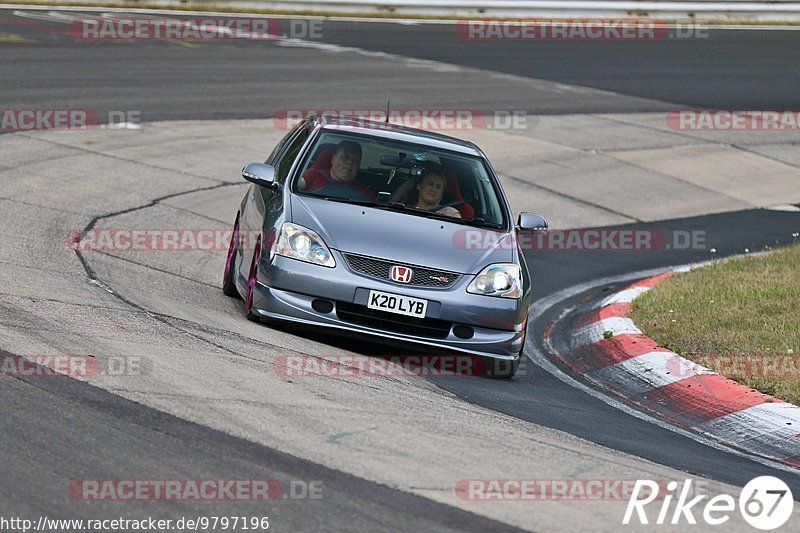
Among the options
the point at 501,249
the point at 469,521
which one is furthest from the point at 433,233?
the point at 469,521

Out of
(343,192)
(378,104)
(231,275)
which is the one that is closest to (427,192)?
(343,192)

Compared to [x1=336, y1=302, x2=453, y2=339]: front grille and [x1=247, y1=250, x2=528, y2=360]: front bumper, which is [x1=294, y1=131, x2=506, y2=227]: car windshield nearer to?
[x1=247, y1=250, x2=528, y2=360]: front bumper

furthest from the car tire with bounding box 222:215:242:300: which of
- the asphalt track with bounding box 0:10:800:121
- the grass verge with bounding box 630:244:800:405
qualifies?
the asphalt track with bounding box 0:10:800:121

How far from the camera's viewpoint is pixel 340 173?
30.4ft

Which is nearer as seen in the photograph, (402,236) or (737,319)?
(402,236)

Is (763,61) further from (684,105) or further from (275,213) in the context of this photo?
(275,213)

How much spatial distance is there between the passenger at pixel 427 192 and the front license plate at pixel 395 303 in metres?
1.07

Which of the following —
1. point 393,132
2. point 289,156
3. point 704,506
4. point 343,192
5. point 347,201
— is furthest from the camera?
point 393,132

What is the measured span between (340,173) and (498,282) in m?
1.53

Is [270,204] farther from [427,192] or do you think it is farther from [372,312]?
[372,312]

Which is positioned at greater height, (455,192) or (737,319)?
(455,192)

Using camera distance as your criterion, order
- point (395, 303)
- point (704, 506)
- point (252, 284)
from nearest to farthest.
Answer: point (704, 506)
point (395, 303)
point (252, 284)

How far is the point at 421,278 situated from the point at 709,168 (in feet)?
34.2

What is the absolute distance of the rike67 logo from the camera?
531 cm
